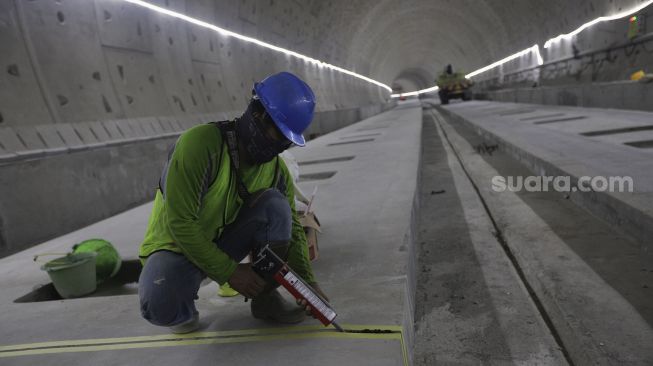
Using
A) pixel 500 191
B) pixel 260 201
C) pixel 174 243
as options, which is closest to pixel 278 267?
pixel 260 201

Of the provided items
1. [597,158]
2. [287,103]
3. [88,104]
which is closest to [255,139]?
[287,103]

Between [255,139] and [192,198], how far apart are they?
0.39 meters

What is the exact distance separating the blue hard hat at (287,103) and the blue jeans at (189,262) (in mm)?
372

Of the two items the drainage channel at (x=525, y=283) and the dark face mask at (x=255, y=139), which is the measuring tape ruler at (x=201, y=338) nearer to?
the dark face mask at (x=255, y=139)

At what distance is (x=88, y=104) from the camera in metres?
7.17

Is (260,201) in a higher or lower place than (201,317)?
higher

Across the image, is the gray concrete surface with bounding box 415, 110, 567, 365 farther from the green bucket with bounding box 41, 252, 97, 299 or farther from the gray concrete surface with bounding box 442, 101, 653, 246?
the green bucket with bounding box 41, 252, 97, 299

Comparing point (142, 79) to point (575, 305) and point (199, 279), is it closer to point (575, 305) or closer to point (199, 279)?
point (199, 279)

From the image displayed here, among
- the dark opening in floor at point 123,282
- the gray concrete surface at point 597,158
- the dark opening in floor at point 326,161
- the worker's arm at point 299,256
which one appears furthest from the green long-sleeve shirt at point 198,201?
the dark opening in floor at point 326,161

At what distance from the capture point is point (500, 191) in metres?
6.87

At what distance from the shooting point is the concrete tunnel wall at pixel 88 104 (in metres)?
5.33

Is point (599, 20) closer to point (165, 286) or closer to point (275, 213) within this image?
point (275, 213)

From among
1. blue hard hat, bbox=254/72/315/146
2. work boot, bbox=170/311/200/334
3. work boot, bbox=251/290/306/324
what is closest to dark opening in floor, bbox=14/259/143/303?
work boot, bbox=170/311/200/334

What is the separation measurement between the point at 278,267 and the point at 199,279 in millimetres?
404
